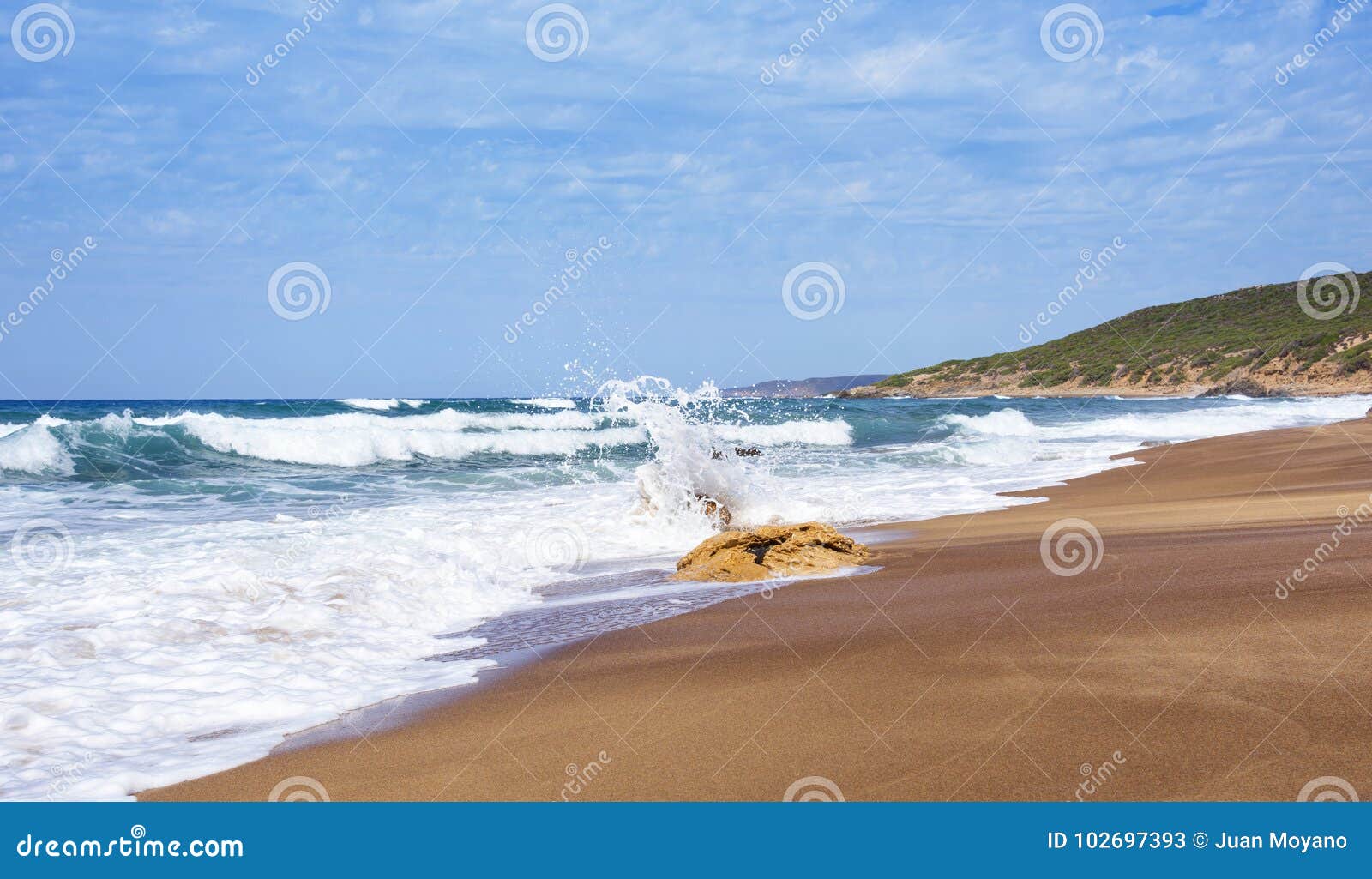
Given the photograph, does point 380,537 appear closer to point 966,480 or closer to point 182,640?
point 182,640

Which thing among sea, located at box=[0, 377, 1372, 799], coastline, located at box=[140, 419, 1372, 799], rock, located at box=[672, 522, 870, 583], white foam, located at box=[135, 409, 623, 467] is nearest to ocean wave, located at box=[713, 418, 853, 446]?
white foam, located at box=[135, 409, 623, 467]

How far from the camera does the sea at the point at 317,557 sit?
176 inches

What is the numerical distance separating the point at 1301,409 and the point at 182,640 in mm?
37748

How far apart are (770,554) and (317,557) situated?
3.95m

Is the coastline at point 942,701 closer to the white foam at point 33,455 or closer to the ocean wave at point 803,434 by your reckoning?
the white foam at point 33,455

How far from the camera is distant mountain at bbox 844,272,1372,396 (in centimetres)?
5528

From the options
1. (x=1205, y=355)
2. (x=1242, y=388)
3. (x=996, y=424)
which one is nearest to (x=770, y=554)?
(x=996, y=424)

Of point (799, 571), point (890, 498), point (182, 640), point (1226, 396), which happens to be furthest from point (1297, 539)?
point (1226, 396)

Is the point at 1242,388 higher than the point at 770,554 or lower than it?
higher

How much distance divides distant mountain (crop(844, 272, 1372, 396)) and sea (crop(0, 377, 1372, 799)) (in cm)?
3927

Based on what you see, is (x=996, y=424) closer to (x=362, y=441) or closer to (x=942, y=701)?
(x=362, y=441)

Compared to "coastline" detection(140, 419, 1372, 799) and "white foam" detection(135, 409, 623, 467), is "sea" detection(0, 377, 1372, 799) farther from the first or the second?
"coastline" detection(140, 419, 1372, 799)

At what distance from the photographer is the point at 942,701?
152 inches

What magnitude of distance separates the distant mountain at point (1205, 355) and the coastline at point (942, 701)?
157 feet
